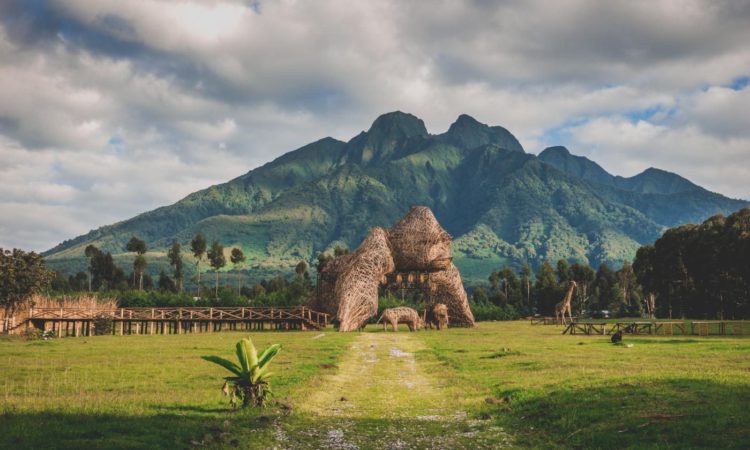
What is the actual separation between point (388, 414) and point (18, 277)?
48665 mm

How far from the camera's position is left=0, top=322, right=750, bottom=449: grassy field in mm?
11828

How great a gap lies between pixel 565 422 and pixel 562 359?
511 inches

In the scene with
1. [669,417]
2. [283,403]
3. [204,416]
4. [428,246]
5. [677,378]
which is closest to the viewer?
[669,417]

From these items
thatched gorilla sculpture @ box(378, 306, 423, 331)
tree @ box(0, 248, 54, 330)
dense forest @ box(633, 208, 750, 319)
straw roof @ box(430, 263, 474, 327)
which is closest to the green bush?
dense forest @ box(633, 208, 750, 319)

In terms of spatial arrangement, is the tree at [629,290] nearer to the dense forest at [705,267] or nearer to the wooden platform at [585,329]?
the dense forest at [705,267]

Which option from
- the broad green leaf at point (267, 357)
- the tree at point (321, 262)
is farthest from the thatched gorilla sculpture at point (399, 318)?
the broad green leaf at point (267, 357)

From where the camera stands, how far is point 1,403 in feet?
48.6

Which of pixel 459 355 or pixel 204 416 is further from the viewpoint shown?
pixel 459 355

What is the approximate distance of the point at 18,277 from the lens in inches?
2062

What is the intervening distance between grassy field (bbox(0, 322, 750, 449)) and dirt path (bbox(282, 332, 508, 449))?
0.04 metres

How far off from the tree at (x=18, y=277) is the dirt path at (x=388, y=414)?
39341 mm

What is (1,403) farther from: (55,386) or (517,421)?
(517,421)

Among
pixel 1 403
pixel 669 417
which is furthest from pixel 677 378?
pixel 1 403

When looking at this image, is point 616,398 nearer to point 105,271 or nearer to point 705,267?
point 705,267
